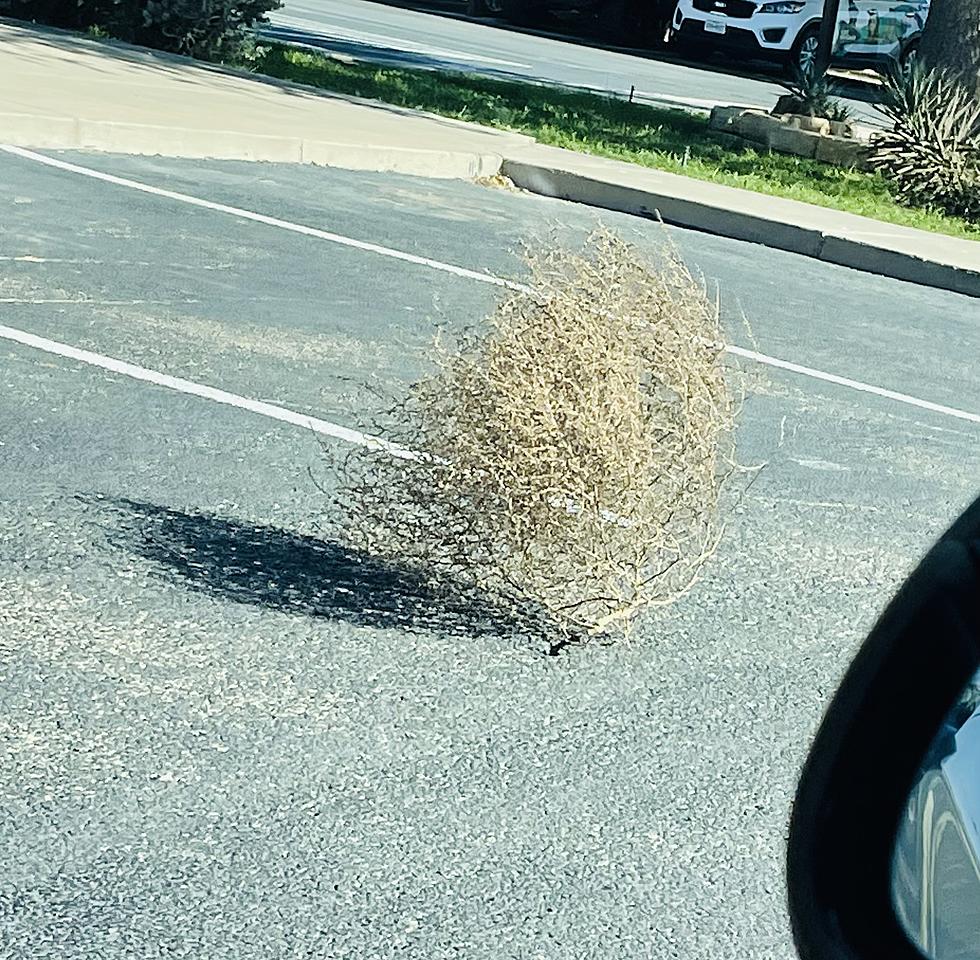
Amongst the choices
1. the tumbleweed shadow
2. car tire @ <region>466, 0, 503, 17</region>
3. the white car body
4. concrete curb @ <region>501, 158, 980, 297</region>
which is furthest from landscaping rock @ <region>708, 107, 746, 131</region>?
car tire @ <region>466, 0, 503, 17</region>

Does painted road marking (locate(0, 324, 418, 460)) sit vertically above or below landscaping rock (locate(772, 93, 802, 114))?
below

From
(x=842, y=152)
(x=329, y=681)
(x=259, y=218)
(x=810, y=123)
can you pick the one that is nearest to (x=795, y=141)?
(x=810, y=123)

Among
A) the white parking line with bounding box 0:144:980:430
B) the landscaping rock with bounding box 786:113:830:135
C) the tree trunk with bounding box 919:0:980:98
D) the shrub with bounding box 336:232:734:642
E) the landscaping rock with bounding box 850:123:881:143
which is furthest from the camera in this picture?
the landscaping rock with bounding box 786:113:830:135

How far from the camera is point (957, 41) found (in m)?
15.3

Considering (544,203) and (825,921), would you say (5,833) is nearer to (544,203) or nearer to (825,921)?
(825,921)

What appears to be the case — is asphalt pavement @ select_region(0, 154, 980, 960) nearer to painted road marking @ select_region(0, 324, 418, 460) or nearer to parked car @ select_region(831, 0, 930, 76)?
painted road marking @ select_region(0, 324, 418, 460)

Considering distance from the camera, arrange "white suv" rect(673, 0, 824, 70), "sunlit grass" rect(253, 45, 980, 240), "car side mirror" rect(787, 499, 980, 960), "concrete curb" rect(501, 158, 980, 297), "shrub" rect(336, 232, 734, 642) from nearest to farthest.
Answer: "car side mirror" rect(787, 499, 980, 960), "shrub" rect(336, 232, 734, 642), "concrete curb" rect(501, 158, 980, 297), "sunlit grass" rect(253, 45, 980, 240), "white suv" rect(673, 0, 824, 70)

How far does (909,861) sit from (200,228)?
8.17 m

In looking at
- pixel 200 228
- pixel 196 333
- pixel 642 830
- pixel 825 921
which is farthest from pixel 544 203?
pixel 825 921

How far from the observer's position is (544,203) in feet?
→ 38.9

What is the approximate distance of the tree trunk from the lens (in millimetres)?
15133

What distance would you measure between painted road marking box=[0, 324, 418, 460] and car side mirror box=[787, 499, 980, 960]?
4.67 meters

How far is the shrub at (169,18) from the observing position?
49.9 ft

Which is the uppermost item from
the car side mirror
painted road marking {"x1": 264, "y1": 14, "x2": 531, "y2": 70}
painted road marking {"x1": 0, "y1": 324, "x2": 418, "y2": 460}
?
the car side mirror
